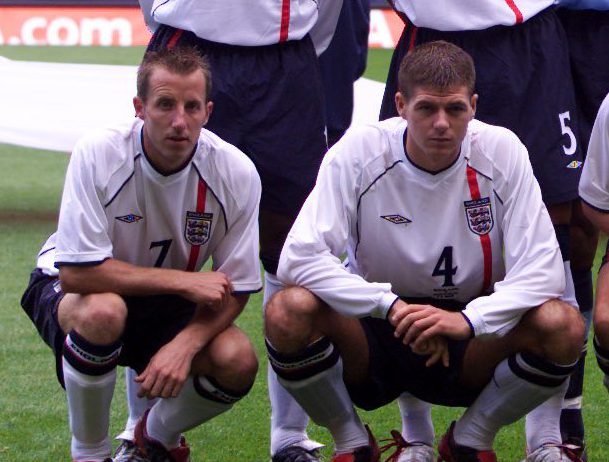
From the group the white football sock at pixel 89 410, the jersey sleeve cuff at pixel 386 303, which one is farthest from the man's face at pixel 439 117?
the white football sock at pixel 89 410

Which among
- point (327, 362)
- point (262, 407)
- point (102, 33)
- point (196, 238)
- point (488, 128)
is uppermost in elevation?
point (488, 128)

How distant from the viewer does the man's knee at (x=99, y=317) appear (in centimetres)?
341

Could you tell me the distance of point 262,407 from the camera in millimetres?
4398

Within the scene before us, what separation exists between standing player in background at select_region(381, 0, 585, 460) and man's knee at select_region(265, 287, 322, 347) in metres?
0.66

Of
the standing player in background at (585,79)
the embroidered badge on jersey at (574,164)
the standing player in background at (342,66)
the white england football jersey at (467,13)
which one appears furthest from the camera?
the standing player in background at (342,66)

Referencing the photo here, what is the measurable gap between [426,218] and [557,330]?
0.46 meters

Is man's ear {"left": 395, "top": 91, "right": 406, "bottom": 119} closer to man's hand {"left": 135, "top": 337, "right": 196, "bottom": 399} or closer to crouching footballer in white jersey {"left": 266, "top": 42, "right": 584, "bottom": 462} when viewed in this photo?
crouching footballer in white jersey {"left": 266, "top": 42, "right": 584, "bottom": 462}

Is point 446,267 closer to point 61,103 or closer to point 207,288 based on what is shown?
point 207,288

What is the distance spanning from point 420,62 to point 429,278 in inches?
22.1

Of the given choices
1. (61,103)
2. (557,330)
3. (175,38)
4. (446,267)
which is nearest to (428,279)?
(446,267)

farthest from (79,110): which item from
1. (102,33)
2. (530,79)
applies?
(102,33)

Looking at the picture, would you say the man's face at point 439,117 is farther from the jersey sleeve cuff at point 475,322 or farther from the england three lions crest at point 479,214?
the jersey sleeve cuff at point 475,322

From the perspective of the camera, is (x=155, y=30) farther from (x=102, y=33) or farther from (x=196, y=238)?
(x=102, y=33)

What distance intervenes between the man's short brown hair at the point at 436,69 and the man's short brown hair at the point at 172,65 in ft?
1.69
